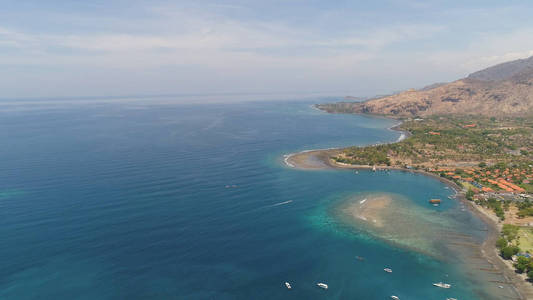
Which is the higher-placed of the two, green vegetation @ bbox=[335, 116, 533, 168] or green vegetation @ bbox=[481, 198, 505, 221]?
green vegetation @ bbox=[335, 116, 533, 168]

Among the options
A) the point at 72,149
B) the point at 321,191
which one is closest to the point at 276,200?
the point at 321,191

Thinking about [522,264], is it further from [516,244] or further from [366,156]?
[366,156]

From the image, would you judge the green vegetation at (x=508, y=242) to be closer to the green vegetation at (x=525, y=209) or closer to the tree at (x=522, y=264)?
the tree at (x=522, y=264)

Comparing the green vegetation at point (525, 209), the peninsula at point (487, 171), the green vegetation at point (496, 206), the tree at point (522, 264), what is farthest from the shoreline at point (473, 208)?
the green vegetation at point (525, 209)

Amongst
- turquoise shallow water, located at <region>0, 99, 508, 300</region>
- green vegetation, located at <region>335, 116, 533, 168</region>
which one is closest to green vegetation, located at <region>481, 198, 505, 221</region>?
turquoise shallow water, located at <region>0, 99, 508, 300</region>

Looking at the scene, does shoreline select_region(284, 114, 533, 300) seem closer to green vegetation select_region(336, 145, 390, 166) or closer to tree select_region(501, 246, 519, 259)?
tree select_region(501, 246, 519, 259)

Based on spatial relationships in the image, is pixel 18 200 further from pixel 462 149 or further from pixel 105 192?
pixel 462 149
